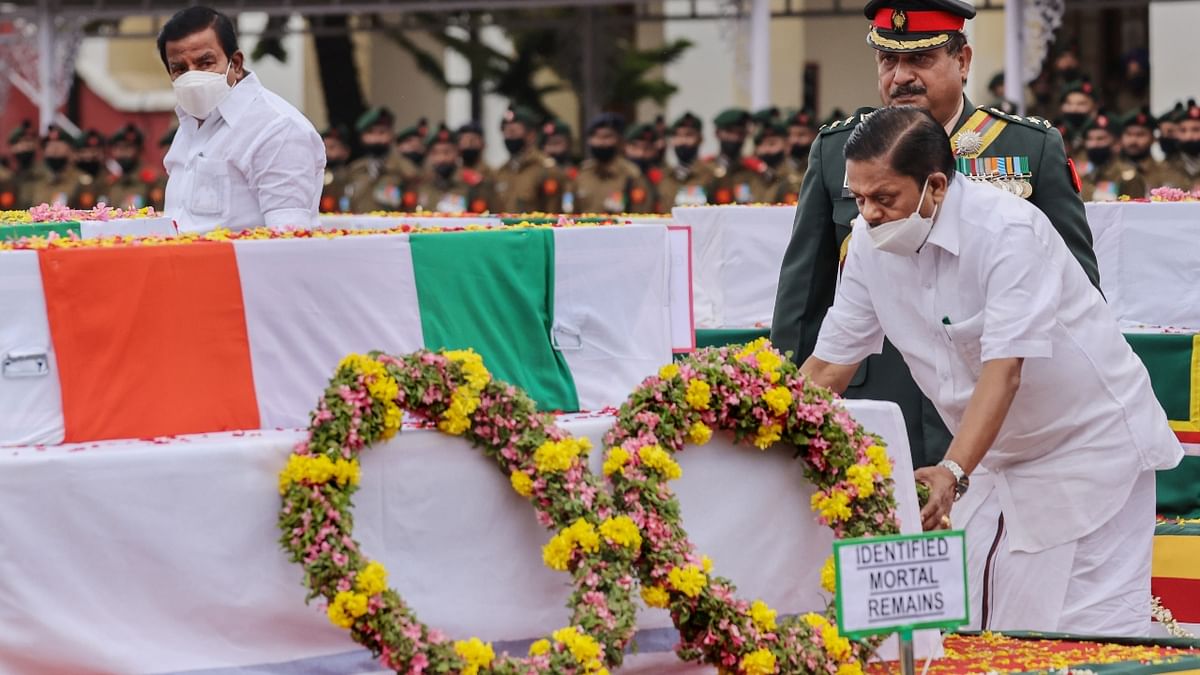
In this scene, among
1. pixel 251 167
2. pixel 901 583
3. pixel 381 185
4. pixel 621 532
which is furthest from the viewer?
pixel 381 185

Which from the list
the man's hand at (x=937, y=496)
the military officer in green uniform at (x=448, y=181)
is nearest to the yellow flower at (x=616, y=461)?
the man's hand at (x=937, y=496)

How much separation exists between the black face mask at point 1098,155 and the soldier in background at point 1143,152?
237mm

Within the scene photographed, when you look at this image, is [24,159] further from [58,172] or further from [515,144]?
[515,144]

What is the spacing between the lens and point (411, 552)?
4.04 m

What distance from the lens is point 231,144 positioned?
6.19 meters

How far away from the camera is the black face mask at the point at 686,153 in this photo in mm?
18141

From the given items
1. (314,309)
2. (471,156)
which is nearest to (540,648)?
(314,309)

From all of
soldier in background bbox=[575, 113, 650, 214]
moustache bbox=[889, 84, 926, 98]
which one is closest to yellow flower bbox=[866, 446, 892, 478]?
moustache bbox=[889, 84, 926, 98]

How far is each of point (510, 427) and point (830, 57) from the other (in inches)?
863

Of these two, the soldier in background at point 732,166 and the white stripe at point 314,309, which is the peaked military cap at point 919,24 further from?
the soldier in background at point 732,166

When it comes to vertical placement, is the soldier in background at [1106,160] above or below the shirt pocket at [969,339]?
below

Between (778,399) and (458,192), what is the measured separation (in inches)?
566

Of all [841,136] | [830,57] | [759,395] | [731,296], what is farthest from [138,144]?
[759,395]

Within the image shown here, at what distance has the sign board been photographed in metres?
3.61
